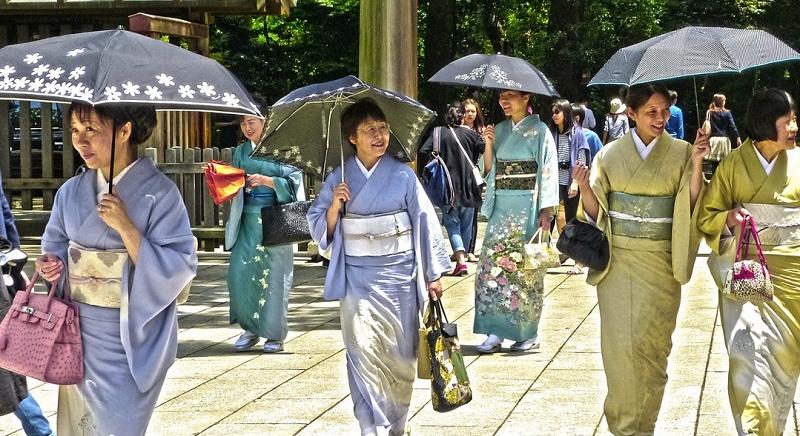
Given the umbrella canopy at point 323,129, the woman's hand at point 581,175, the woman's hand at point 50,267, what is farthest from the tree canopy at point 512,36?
the woman's hand at point 50,267

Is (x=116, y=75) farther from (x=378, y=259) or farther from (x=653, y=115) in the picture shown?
(x=653, y=115)

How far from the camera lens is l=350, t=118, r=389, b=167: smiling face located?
6.02 meters

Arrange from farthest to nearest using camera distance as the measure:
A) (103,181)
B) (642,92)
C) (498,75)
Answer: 1. (498,75)
2. (642,92)
3. (103,181)

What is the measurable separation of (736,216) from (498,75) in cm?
322

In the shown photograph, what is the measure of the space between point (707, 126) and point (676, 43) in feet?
1.62

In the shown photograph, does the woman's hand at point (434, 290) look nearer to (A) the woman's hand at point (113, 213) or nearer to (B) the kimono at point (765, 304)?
(B) the kimono at point (765, 304)

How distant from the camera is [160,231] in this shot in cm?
461

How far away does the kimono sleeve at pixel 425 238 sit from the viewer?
6082mm

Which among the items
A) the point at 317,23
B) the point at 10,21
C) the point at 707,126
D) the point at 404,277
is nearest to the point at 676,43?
the point at 707,126

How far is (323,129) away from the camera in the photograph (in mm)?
6484

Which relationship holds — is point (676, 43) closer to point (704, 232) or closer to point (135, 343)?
point (704, 232)

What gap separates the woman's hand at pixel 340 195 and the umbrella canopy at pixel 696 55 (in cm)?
131

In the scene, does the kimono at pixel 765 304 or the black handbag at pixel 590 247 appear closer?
the kimono at pixel 765 304

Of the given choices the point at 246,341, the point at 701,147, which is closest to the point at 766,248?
the point at 701,147
